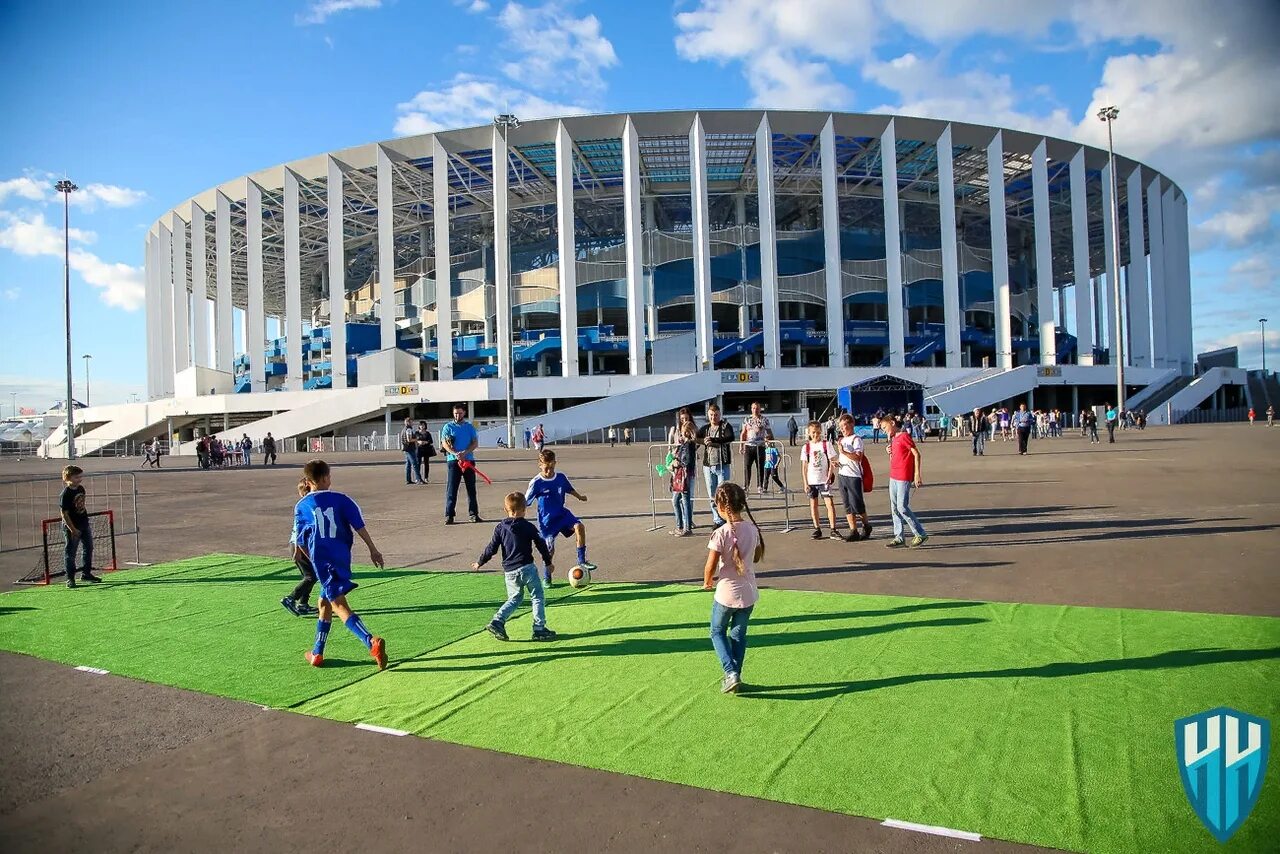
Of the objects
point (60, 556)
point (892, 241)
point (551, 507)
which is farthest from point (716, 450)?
point (892, 241)

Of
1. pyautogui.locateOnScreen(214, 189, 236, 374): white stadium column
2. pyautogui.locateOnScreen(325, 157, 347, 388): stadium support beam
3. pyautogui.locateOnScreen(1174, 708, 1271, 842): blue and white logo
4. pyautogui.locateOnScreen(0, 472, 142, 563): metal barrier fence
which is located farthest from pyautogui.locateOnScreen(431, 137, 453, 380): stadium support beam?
pyautogui.locateOnScreen(1174, 708, 1271, 842): blue and white logo

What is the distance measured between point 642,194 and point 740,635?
55.0 metres

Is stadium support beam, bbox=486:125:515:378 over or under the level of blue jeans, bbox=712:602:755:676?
→ over

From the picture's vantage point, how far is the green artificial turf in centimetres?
348

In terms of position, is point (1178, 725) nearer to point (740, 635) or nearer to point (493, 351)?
point (740, 635)

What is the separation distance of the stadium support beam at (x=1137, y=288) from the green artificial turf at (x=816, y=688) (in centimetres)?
6325

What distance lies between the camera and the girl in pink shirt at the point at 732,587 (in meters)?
4.72

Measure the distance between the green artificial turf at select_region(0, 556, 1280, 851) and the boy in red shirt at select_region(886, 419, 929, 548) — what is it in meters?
2.51

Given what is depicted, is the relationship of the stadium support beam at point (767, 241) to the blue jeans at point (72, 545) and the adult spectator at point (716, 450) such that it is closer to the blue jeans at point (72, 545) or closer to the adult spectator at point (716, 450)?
the adult spectator at point (716, 450)

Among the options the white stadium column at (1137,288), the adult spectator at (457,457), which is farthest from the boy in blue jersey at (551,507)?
the white stadium column at (1137,288)

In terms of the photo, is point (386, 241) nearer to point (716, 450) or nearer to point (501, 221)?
point (501, 221)

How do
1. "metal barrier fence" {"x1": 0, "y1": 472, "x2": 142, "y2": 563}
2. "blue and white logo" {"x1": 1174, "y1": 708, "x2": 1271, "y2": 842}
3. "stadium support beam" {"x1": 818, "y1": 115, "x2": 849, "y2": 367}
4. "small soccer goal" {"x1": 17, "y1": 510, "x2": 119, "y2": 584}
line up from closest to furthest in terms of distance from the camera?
Result: 1. "blue and white logo" {"x1": 1174, "y1": 708, "x2": 1271, "y2": 842}
2. "small soccer goal" {"x1": 17, "y1": 510, "x2": 119, "y2": 584}
3. "metal barrier fence" {"x1": 0, "y1": 472, "x2": 142, "y2": 563}
4. "stadium support beam" {"x1": 818, "y1": 115, "x2": 849, "y2": 367}

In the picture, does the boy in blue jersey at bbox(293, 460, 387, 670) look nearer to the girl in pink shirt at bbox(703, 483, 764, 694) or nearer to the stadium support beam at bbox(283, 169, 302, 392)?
the girl in pink shirt at bbox(703, 483, 764, 694)

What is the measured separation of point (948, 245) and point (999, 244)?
3.40 m
